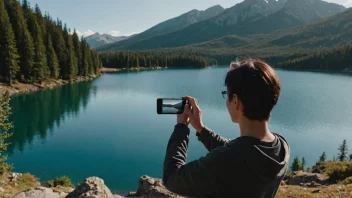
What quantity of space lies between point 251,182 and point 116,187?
17365 mm

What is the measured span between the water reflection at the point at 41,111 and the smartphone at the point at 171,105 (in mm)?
25383

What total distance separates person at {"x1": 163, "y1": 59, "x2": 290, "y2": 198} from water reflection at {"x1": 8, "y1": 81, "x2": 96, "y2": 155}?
85.9 feet

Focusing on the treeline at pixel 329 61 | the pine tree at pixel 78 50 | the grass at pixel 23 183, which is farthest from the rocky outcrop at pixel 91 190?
the treeline at pixel 329 61

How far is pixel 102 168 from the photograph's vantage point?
816 inches

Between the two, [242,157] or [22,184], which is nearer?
[242,157]

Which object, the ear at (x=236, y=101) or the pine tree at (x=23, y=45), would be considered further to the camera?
the pine tree at (x=23, y=45)

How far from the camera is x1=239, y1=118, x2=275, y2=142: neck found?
196 centimetres

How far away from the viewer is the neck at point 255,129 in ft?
6.42

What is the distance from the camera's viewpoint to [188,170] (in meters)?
1.96

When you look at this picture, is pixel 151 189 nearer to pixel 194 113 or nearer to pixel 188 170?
pixel 194 113

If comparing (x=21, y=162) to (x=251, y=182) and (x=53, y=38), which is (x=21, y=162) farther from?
(x=53, y=38)

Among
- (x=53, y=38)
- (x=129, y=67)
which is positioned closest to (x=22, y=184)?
(x=53, y=38)

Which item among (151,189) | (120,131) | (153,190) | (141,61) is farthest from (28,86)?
(141,61)

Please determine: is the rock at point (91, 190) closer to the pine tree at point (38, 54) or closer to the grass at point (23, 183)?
the grass at point (23, 183)
